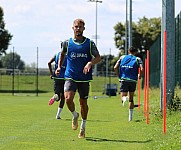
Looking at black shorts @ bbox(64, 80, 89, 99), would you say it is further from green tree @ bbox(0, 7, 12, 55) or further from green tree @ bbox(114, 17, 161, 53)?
green tree @ bbox(114, 17, 161, 53)

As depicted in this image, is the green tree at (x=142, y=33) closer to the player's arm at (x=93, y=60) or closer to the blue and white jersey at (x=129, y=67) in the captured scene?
the blue and white jersey at (x=129, y=67)

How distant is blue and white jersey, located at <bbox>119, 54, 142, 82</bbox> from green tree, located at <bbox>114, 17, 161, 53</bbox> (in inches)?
2708

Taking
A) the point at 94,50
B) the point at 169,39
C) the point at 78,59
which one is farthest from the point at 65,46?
the point at 169,39

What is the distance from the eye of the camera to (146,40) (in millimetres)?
86875

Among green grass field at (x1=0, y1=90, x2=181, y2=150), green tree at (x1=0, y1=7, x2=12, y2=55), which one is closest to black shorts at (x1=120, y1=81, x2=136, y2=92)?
green grass field at (x1=0, y1=90, x2=181, y2=150)

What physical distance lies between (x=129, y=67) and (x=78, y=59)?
4.75 metres

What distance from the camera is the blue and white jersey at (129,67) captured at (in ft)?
51.2

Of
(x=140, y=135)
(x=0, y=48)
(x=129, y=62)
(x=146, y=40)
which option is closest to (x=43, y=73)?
(x=0, y=48)

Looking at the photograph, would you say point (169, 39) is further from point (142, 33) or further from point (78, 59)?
point (142, 33)

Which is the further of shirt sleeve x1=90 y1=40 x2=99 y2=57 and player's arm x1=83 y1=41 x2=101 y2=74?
shirt sleeve x1=90 y1=40 x2=99 y2=57

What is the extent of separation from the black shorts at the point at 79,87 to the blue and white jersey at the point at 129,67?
14.7ft

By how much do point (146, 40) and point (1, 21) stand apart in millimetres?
27917

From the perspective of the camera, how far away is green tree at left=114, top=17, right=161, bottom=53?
86312 millimetres

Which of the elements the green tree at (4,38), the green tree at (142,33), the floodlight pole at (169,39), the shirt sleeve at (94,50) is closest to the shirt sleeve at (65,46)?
the shirt sleeve at (94,50)
